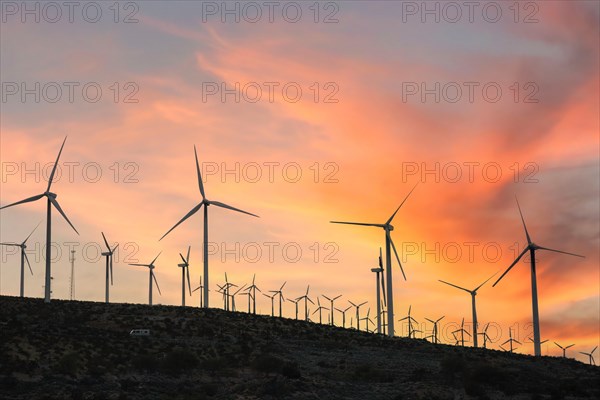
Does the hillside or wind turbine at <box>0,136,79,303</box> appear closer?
the hillside

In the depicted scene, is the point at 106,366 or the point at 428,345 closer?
the point at 106,366

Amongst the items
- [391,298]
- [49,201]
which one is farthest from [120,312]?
[391,298]

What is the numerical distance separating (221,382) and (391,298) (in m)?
57.9

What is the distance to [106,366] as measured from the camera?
118 m

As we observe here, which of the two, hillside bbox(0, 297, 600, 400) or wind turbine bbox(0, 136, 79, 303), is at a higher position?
wind turbine bbox(0, 136, 79, 303)

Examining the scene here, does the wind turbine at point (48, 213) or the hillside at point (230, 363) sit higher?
the wind turbine at point (48, 213)

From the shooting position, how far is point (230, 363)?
130 metres

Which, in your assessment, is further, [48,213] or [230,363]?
[48,213]

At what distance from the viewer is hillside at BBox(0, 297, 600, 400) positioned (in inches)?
4129

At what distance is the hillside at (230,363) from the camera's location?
10488cm

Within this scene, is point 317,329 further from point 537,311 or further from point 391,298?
point 537,311

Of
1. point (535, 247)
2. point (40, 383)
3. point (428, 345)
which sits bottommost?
point (40, 383)

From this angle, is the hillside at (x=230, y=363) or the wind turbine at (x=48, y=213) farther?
the wind turbine at (x=48, y=213)

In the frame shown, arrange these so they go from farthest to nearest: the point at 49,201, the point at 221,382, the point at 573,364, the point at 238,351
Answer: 1. the point at 49,201
2. the point at 573,364
3. the point at 238,351
4. the point at 221,382
